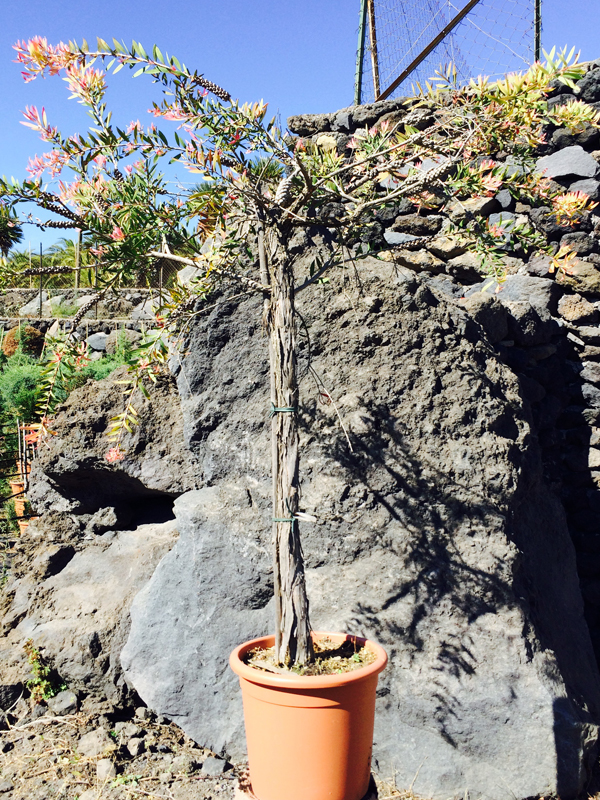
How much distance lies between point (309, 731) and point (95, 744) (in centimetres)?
136

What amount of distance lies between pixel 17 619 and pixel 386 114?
3.82m

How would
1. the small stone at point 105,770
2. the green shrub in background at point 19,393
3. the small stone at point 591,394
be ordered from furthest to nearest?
the green shrub in background at point 19,393
the small stone at point 591,394
the small stone at point 105,770

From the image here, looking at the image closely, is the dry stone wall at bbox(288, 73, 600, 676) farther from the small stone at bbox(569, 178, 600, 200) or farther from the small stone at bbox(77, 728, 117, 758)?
the small stone at bbox(77, 728, 117, 758)

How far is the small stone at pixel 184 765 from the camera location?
2.68 metres

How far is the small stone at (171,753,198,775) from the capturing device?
2.68m

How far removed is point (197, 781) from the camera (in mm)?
2639

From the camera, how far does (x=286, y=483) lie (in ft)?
7.02

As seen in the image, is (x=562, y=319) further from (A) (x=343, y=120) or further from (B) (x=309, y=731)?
(B) (x=309, y=731)

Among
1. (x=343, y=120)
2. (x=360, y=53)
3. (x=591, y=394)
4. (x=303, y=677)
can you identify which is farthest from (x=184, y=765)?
(x=360, y=53)

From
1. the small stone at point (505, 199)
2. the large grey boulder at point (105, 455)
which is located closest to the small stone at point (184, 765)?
the large grey boulder at point (105, 455)

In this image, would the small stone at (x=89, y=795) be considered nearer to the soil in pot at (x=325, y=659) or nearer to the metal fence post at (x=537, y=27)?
the soil in pot at (x=325, y=659)

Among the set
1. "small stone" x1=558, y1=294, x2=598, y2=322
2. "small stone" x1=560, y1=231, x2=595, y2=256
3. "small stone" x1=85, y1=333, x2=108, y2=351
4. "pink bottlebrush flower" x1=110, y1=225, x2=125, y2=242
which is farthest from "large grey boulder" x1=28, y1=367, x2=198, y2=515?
"small stone" x1=85, y1=333, x2=108, y2=351

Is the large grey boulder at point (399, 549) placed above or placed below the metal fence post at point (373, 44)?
below

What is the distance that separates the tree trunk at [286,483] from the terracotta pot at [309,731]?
15cm
